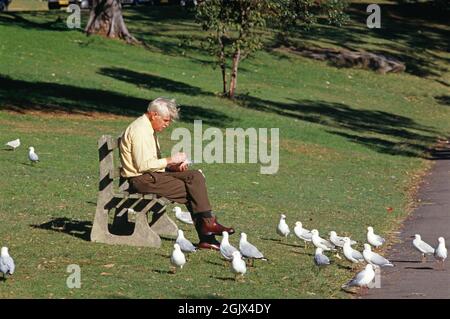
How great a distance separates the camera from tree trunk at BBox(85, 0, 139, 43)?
→ 4275cm

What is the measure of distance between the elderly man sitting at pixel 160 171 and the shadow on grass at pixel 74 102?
15.5 meters

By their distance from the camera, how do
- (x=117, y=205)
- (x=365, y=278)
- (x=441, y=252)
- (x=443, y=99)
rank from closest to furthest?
(x=365, y=278) < (x=441, y=252) < (x=117, y=205) < (x=443, y=99)

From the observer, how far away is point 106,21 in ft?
141

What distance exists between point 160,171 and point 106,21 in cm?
3061

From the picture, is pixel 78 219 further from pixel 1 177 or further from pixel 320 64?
pixel 320 64

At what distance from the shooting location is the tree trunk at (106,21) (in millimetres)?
42750

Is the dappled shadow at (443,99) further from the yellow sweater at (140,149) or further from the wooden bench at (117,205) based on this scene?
the yellow sweater at (140,149)

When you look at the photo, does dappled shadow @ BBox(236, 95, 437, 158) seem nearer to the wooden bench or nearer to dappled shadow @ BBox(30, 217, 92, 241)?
dappled shadow @ BBox(30, 217, 92, 241)

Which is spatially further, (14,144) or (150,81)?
(150,81)

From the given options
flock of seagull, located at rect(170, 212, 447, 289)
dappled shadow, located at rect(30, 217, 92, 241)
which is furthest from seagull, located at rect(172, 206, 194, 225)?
flock of seagull, located at rect(170, 212, 447, 289)

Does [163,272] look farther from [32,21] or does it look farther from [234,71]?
[32,21]

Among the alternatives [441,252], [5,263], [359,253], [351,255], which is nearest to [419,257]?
[441,252]

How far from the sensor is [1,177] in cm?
1806

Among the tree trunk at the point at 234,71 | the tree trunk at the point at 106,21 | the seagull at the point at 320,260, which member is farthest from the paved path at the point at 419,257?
the tree trunk at the point at 106,21
